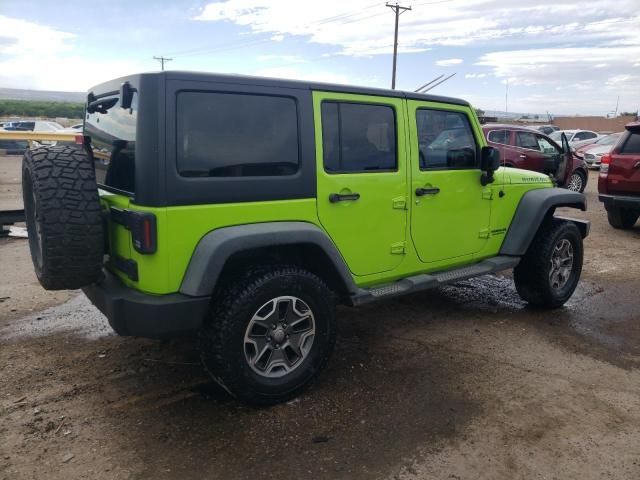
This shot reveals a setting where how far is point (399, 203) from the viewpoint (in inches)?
145

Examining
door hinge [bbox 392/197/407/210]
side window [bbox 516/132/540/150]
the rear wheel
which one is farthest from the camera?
the rear wheel

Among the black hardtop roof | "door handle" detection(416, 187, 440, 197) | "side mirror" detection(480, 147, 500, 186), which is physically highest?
the black hardtop roof

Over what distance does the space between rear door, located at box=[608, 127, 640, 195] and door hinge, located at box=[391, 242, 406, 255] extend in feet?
19.8

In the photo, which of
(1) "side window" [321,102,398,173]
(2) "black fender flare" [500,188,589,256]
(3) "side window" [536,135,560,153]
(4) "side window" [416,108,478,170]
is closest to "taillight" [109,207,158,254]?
(1) "side window" [321,102,398,173]

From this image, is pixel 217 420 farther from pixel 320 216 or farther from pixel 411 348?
pixel 411 348

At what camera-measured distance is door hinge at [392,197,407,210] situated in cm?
365

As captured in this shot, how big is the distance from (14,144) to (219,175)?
876 inches

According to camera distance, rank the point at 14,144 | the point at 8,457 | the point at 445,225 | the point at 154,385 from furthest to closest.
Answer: the point at 14,144
the point at 445,225
the point at 154,385
the point at 8,457

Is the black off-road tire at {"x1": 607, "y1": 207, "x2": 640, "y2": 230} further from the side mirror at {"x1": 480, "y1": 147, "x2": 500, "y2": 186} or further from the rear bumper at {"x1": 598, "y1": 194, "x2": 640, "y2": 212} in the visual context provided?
the side mirror at {"x1": 480, "y1": 147, "x2": 500, "y2": 186}

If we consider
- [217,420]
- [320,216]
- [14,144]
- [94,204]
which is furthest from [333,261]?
[14,144]

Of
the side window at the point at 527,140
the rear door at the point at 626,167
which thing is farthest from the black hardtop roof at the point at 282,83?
the side window at the point at 527,140

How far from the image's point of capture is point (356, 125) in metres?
3.49

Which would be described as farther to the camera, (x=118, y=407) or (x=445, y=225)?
(x=445, y=225)

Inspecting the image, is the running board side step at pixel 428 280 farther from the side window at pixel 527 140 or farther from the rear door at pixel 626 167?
the side window at pixel 527 140
